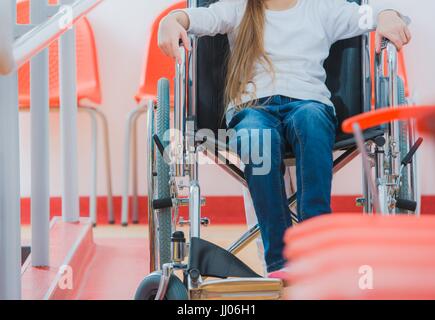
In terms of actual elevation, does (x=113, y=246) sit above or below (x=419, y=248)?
below

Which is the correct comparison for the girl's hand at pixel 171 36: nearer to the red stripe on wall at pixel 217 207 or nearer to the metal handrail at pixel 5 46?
the metal handrail at pixel 5 46

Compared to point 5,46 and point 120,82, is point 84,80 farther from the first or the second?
point 5,46

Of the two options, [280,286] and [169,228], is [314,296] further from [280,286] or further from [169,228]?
[169,228]

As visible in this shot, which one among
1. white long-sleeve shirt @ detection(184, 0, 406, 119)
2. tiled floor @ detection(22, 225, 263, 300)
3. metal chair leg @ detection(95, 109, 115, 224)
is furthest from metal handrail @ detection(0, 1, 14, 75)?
metal chair leg @ detection(95, 109, 115, 224)

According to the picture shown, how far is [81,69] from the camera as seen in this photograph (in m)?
A: 3.14

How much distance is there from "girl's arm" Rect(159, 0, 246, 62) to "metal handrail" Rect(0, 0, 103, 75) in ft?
0.54

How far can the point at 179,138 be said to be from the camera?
1523mm

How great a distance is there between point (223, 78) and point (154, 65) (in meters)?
1.40

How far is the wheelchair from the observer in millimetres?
1276

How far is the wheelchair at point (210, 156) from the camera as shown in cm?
128

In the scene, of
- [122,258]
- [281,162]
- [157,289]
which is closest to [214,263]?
[157,289]

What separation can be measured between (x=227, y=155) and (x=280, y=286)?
0.42 m
